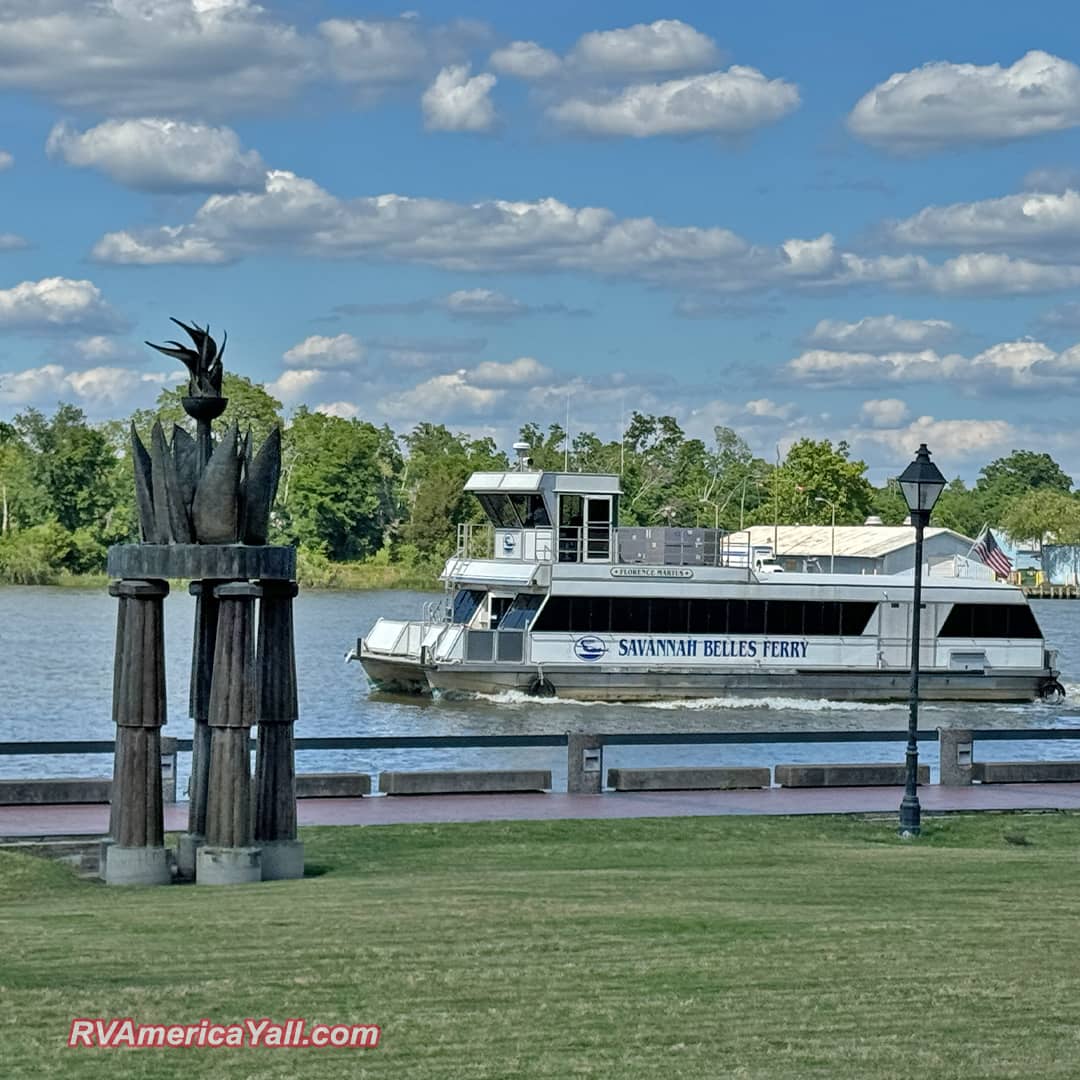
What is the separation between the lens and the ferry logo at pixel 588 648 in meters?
51.1

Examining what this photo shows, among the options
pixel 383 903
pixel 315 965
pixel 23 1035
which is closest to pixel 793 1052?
pixel 315 965

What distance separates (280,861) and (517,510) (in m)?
36.9

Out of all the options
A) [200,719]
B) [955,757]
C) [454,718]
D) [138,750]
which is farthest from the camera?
[454,718]

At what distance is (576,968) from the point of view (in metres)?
12.3

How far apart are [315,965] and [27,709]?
41727mm

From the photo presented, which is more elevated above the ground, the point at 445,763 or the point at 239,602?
the point at 239,602

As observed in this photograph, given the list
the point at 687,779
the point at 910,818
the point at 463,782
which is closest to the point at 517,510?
the point at 687,779

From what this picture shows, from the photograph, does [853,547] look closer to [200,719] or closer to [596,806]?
[596,806]

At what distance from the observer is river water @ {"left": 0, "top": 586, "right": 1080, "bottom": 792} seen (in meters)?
38.5

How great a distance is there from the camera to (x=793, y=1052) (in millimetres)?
10508

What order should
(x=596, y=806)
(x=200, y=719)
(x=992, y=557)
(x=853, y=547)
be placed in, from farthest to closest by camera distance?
(x=853, y=547), (x=992, y=557), (x=596, y=806), (x=200, y=719)

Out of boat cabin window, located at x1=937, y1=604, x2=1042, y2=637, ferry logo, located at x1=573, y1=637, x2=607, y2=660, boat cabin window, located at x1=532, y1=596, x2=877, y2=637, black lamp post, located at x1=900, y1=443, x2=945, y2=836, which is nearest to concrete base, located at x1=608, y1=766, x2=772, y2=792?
black lamp post, located at x1=900, y1=443, x2=945, y2=836

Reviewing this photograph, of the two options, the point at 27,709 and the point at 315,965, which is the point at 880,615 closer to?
the point at 27,709

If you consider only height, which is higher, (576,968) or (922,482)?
(922,482)
